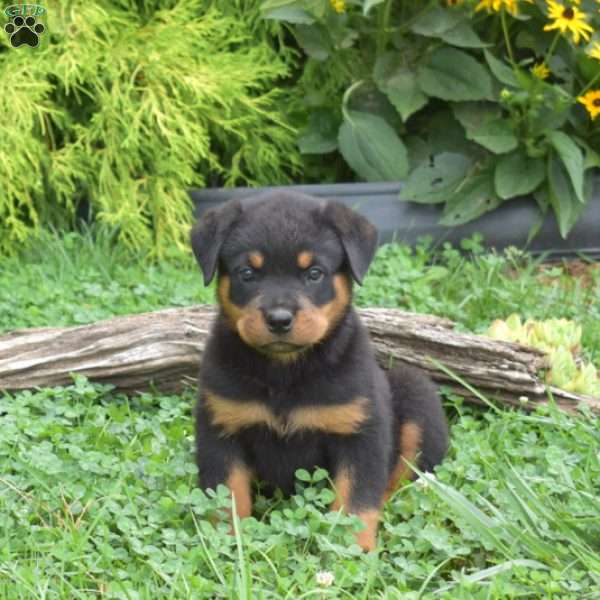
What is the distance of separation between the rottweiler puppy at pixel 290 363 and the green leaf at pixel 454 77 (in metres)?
2.98

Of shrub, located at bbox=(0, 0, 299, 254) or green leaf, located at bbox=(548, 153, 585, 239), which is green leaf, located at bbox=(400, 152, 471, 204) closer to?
green leaf, located at bbox=(548, 153, 585, 239)

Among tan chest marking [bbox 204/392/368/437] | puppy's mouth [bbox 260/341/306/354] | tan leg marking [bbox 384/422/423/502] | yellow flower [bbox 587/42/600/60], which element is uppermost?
puppy's mouth [bbox 260/341/306/354]

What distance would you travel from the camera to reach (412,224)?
258 inches

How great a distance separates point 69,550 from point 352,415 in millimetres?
900

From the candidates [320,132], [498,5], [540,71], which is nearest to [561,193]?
[540,71]

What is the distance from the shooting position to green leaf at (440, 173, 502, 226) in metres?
6.45

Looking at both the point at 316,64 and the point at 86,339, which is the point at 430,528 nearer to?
the point at 86,339

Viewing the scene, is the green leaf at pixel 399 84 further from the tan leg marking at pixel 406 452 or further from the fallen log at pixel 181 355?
the tan leg marking at pixel 406 452

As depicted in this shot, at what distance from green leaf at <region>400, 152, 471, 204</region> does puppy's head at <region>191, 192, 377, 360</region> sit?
286cm

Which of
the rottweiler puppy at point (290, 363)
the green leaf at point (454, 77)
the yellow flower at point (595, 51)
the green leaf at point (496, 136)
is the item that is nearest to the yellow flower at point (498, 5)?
the green leaf at point (454, 77)

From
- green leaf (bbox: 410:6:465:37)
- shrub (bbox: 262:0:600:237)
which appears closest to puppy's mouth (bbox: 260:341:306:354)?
shrub (bbox: 262:0:600:237)

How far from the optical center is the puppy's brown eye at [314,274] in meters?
3.55

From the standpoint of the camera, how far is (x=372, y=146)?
6.66m

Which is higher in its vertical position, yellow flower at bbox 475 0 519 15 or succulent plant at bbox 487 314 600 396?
yellow flower at bbox 475 0 519 15
